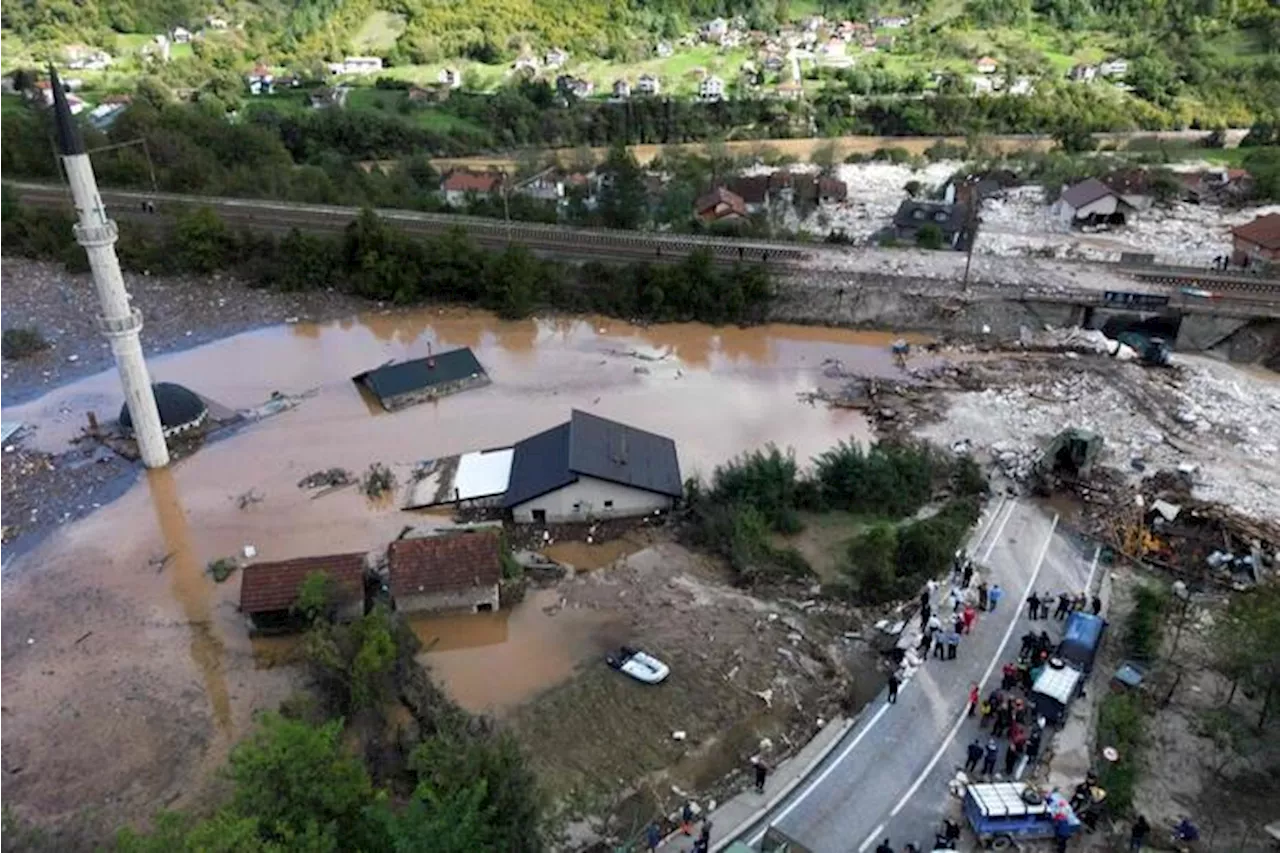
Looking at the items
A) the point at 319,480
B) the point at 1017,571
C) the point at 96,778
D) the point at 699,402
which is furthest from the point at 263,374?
the point at 1017,571

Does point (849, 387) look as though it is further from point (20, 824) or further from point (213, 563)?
point (20, 824)

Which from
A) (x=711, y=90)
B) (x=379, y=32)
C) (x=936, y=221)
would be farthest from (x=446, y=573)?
(x=379, y=32)

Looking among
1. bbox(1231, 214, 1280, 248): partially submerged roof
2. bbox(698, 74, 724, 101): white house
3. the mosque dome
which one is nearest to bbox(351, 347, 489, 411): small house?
the mosque dome

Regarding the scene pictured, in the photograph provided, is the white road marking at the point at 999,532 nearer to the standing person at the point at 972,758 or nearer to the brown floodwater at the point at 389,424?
the brown floodwater at the point at 389,424

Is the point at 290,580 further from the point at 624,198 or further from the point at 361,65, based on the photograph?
the point at 361,65

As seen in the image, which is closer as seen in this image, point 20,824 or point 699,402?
point 20,824

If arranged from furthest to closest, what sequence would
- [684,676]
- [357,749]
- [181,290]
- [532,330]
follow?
[181,290] < [532,330] < [684,676] < [357,749]

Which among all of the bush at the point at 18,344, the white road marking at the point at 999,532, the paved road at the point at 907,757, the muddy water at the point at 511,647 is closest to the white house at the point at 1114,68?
the white road marking at the point at 999,532
